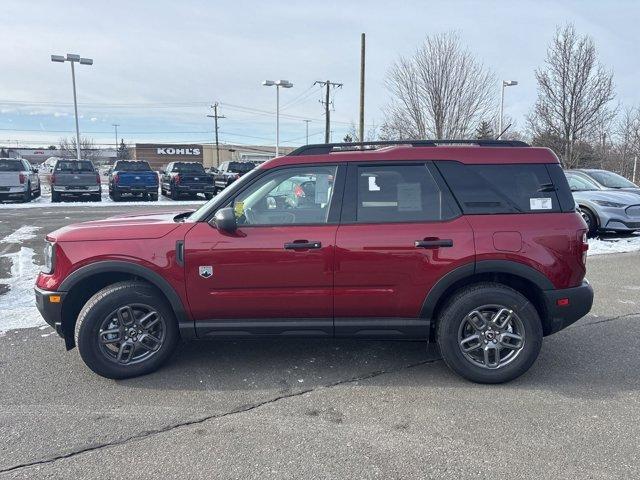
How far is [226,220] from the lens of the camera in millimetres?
3734

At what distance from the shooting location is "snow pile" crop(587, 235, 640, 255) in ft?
32.3

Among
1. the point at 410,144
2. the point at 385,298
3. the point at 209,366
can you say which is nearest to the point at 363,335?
the point at 385,298

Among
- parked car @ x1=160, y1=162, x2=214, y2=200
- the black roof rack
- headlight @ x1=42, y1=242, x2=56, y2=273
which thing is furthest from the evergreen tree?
headlight @ x1=42, y1=242, x2=56, y2=273

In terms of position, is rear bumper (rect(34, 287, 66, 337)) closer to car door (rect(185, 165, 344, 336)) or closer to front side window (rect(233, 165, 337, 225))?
car door (rect(185, 165, 344, 336))

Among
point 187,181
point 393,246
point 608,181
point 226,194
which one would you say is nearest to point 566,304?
point 393,246

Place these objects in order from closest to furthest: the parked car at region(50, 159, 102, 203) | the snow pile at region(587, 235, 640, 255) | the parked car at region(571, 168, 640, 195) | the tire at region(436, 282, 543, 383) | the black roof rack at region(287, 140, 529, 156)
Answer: the tire at region(436, 282, 543, 383)
the black roof rack at region(287, 140, 529, 156)
the snow pile at region(587, 235, 640, 255)
the parked car at region(571, 168, 640, 195)
the parked car at region(50, 159, 102, 203)

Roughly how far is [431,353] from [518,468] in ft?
5.79

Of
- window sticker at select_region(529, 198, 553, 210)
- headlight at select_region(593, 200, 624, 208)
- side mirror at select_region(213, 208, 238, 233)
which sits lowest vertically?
headlight at select_region(593, 200, 624, 208)

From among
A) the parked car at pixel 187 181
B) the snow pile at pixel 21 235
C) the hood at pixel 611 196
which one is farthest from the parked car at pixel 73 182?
the hood at pixel 611 196

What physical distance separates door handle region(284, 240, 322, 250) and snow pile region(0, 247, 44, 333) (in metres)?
3.19

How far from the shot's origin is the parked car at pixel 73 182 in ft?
67.7

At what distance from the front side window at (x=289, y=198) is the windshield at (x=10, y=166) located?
19.6 m

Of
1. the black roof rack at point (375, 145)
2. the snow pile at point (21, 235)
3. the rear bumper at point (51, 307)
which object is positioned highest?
the black roof rack at point (375, 145)

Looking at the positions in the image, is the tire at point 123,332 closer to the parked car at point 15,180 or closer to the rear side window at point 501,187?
the rear side window at point 501,187
